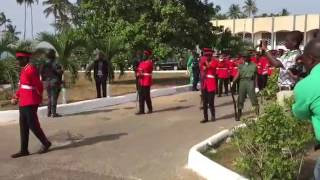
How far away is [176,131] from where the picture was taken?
12500 millimetres

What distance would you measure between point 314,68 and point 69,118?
10.7 meters

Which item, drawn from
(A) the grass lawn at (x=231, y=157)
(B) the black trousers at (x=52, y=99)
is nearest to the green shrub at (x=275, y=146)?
(A) the grass lawn at (x=231, y=157)

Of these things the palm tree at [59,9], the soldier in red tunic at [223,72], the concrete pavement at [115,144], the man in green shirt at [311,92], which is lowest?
the concrete pavement at [115,144]

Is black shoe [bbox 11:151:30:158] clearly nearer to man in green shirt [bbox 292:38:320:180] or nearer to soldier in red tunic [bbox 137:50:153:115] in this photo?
soldier in red tunic [bbox 137:50:153:115]

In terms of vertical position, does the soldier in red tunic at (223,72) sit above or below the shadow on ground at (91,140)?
above

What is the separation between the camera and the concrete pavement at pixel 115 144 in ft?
28.1

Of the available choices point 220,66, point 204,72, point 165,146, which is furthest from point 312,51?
point 220,66

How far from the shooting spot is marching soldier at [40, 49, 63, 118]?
46.9 ft

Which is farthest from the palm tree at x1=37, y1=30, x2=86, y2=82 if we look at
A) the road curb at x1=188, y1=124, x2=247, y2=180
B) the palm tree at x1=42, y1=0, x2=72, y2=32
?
the palm tree at x1=42, y1=0, x2=72, y2=32

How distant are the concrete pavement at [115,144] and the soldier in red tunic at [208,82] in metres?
0.40

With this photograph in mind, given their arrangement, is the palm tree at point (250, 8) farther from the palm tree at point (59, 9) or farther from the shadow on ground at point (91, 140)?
the shadow on ground at point (91, 140)

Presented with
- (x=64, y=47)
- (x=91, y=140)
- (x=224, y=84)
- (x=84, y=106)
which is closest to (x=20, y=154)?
(x=91, y=140)

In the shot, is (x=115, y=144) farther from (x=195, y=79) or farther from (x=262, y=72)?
(x=195, y=79)

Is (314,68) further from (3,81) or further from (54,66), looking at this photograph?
(3,81)
